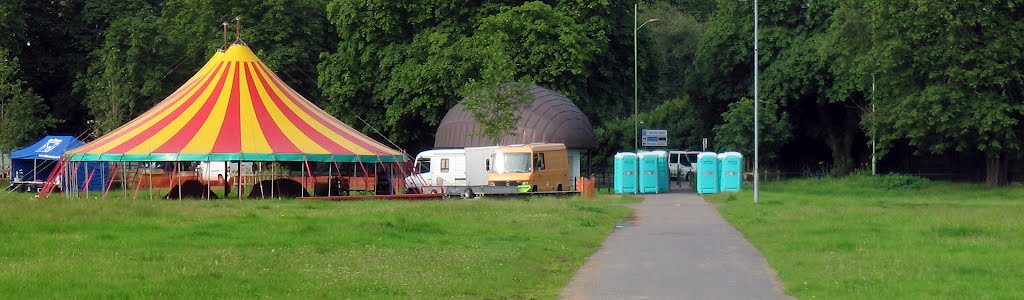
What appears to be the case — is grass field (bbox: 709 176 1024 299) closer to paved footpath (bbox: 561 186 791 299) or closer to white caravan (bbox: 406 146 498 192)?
paved footpath (bbox: 561 186 791 299)

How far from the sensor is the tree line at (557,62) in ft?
153

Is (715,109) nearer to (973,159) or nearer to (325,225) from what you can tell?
(973,159)

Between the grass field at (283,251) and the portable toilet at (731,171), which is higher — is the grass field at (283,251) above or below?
below

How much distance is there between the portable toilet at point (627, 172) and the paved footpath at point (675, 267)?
20.6 m

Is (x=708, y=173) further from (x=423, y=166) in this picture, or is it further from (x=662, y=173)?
(x=423, y=166)

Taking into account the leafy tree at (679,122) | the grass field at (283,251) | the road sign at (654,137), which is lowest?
the grass field at (283,251)

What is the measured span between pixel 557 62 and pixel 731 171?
30.6ft

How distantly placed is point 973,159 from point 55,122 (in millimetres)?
41988

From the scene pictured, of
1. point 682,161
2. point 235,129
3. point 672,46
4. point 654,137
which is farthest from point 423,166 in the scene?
point 672,46

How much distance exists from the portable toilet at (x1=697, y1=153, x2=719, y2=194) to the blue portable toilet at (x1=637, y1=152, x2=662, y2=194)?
178 cm

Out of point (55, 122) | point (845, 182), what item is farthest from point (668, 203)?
point (55, 122)

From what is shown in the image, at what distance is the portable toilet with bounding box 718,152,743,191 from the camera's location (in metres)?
47.4

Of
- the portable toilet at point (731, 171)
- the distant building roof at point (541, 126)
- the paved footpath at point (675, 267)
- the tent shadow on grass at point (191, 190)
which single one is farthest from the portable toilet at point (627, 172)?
the paved footpath at point (675, 267)

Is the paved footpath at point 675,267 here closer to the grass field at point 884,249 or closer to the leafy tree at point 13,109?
the grass field at point 884,249
